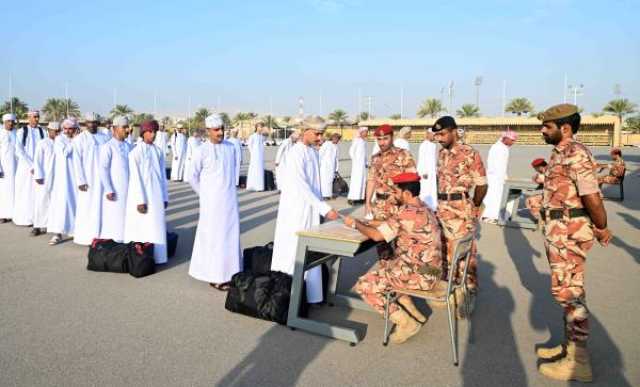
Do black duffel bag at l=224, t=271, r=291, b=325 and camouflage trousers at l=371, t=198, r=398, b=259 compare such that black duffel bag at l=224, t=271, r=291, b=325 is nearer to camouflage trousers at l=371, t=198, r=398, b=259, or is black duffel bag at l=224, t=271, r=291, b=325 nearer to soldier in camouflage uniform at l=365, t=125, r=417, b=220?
camouflage trousers at l=371, t=198, r=398, b=259

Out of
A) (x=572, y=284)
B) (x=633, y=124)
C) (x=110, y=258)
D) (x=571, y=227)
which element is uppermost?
(x=633, y=124)

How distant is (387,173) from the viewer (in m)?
5.87

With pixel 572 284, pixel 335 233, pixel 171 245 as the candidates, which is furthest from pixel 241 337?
pixel 171 245

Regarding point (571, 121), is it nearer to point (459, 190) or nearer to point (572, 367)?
point (459, 190)

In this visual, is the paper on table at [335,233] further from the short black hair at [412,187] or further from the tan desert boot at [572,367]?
the tan desert boot at [572,367]

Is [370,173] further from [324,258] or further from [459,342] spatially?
[459,342]

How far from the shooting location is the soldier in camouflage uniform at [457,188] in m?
5.31

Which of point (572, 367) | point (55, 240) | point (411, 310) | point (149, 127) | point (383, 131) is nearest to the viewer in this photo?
point (572, 367)

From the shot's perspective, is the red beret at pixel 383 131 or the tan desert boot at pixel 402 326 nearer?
the tan desert boot at pixel 402 326

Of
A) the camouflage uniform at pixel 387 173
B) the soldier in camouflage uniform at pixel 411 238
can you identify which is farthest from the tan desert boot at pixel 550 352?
the camouflage uniform at pixel 387 173

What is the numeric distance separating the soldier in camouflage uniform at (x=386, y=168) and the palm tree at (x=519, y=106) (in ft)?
243

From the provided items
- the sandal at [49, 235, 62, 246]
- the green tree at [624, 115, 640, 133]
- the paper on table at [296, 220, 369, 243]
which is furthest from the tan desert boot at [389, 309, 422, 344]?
the green tree at [624, 115, 640, 133]

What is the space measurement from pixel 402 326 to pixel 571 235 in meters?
1.54

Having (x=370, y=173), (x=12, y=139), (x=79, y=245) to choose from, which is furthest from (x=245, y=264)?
(x=12, y=139)
